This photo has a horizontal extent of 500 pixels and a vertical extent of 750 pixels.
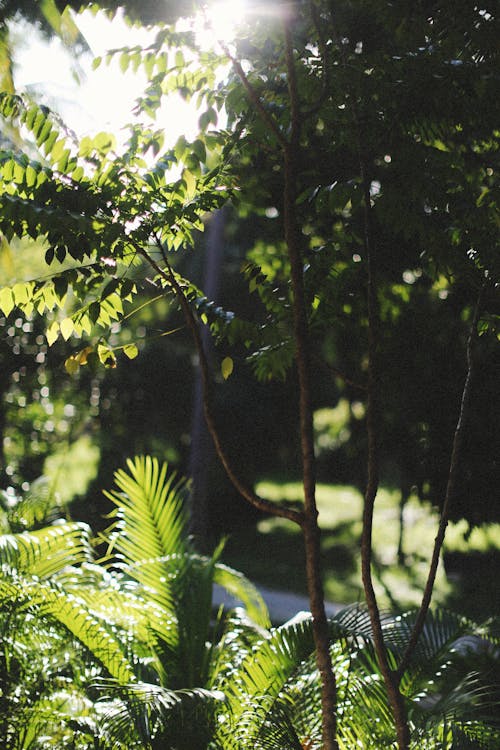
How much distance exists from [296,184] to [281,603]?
28.5 ft

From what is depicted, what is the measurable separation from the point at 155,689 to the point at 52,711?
0.76 meters

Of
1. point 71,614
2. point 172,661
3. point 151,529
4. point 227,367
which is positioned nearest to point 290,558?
point 151,529

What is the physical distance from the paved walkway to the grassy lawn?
1.08ft

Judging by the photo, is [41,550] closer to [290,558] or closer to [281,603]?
[281,603]

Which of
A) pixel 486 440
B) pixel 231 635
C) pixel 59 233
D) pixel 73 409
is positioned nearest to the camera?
pixel 59 233

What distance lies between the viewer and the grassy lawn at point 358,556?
10.2 metres

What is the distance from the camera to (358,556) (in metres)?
12.8

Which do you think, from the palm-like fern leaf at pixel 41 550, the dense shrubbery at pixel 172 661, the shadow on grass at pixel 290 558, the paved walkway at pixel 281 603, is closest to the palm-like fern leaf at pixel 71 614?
the dense shrubbery at pixel 172 661

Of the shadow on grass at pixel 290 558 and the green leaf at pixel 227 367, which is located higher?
the shadow on grass at pixel 290 558

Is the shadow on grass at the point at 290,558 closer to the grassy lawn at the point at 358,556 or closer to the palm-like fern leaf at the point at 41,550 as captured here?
the grassy lawn at the point at 358,556

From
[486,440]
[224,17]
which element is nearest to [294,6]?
[224,17]

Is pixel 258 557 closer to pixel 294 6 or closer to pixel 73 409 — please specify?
pixel 73 409

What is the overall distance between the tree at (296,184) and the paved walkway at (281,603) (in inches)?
270

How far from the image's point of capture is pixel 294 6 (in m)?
2.26
